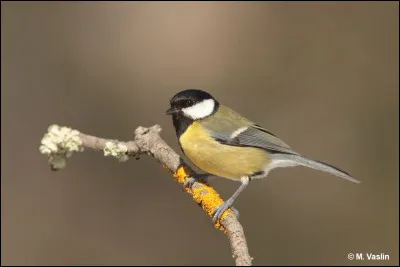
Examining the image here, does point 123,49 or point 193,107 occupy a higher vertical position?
point 123,49

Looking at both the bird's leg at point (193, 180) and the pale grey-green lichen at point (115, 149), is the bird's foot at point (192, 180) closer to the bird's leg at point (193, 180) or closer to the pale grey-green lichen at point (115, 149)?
the bird's leg at point (193, 180)

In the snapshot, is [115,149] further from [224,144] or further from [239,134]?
[239,134]

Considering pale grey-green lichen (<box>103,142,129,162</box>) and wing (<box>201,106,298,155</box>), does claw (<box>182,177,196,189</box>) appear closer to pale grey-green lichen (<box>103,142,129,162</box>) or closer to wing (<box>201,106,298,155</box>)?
pale grey-green lichen (<box>103,142,129,162</box>)

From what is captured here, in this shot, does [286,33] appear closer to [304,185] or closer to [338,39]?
[338,39]

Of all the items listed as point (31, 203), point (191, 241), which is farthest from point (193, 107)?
point (31, 203)

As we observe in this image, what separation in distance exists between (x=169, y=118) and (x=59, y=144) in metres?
3.51

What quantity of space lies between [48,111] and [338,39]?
126 inches

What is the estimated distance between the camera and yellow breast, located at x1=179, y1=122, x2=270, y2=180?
3197 millimetres

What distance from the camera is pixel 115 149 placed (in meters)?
2.72

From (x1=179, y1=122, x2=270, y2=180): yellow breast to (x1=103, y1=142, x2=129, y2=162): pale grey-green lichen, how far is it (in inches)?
21.7

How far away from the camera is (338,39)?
6.49m

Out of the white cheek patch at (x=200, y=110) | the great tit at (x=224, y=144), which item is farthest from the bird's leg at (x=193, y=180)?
the white cheek patch at (x=200, y=110)

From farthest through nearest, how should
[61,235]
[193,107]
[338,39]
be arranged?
[338,39], [61,235], [193,107]

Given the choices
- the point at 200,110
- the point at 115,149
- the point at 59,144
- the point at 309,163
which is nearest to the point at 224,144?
the point at 200,110
